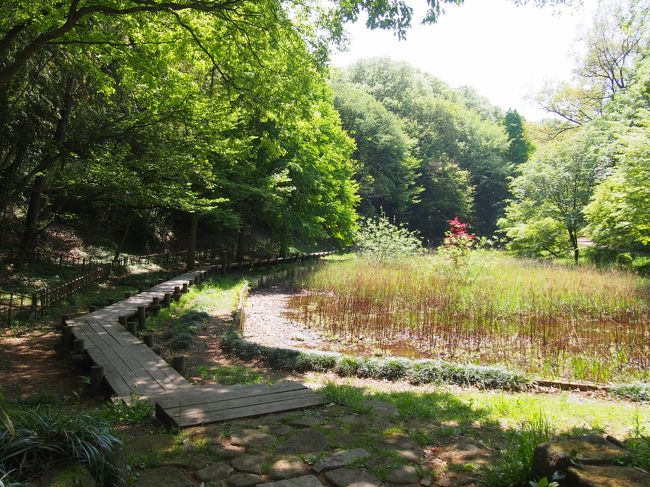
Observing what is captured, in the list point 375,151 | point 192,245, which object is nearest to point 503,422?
point 192,245

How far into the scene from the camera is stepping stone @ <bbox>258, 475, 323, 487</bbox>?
8.49ft

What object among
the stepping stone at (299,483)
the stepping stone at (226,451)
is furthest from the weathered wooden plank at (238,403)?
the stepping stone at (299,483)

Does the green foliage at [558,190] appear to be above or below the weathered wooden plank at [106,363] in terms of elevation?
above

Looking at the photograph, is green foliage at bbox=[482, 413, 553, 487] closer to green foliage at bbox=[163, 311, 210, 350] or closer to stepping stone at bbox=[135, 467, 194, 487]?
stepping stone at bbox=[135, 467, 194, 487]

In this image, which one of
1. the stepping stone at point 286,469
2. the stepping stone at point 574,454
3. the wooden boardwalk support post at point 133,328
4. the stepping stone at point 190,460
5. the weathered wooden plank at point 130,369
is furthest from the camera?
the wooden boardwalk support post at point 133,328

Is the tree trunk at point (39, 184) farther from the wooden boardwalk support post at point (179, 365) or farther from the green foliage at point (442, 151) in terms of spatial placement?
the green foliage at point (442, 151)

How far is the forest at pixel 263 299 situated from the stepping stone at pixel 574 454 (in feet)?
0.04

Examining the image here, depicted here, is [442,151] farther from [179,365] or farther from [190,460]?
[190,460]

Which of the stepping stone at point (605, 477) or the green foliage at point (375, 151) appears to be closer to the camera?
the stepping stone at point (605, 477)

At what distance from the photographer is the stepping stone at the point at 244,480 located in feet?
8.62

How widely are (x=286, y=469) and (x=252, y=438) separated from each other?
56 centimetres

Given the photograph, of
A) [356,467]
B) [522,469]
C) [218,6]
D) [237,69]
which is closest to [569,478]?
A: [522,469]

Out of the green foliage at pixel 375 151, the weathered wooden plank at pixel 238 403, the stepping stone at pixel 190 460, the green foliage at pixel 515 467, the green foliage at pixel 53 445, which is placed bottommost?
the weathered wooden plank at pixel 238 403

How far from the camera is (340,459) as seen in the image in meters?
2.94
